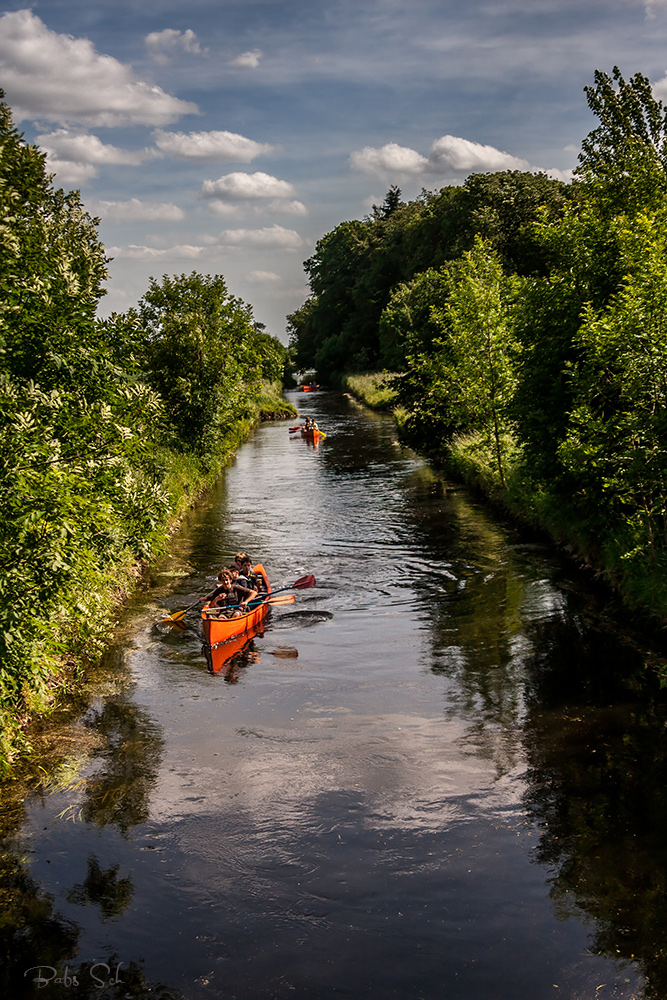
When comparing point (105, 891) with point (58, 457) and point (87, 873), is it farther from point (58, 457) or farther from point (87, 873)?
point (58, 457)

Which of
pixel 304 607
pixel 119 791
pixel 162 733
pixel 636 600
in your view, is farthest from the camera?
pixel 304 607

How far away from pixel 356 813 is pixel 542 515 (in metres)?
→ 13.0

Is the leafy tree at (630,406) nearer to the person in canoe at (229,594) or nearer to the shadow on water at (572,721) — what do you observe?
the shadow on water at (572,721)

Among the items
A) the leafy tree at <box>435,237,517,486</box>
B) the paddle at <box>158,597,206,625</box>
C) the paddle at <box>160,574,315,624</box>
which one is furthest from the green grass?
the paddle at <box>158,597,206,625</box>

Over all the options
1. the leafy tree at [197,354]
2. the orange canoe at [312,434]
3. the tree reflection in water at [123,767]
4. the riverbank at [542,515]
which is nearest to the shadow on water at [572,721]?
the riverbank at [542,515]

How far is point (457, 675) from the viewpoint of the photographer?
13.4m

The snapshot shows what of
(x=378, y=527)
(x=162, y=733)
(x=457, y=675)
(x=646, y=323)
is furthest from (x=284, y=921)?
(x=378, y=527)

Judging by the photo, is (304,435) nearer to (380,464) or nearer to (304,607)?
(380,464)

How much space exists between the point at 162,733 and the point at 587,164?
53.7 ft

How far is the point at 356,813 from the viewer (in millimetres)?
9320

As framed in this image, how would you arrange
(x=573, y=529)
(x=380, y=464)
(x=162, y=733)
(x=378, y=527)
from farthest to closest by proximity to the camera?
(x=380, y=464), (x=378, y=527), (x=573, y=529), (x=162, y=733)

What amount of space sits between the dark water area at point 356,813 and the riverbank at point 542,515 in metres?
0.70

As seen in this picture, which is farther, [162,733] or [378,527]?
[378,527]

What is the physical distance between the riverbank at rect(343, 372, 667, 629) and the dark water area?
704 mm
